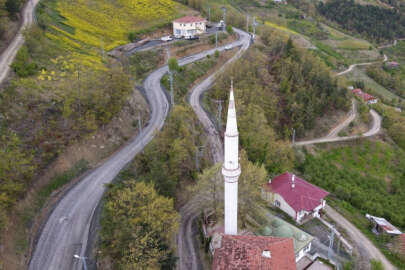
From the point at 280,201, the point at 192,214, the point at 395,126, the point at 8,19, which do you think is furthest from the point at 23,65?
the point at 395,126

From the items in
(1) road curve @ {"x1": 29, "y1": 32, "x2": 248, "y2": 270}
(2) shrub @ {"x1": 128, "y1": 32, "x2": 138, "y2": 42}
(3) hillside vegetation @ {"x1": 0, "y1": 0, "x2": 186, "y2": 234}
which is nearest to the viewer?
(1) road curve @ {"x1": 29, "y1": 32, "x2": 248, "y2": 270}

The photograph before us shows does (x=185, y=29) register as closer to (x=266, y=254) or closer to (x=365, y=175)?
(x=365, y=175)

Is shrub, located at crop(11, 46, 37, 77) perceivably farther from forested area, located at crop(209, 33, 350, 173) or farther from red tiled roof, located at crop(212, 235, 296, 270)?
red tiled roof, located at crop(212, 235, 296, 270)

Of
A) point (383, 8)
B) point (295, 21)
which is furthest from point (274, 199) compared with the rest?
point (383, 8)

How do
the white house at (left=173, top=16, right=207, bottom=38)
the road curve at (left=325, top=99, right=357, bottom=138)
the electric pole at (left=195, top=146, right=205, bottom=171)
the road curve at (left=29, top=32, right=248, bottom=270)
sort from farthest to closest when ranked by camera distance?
the white house at (left=173, top=16, right=207, bottom=38)
the road curve at (left=325, top=99, right=357, bottom=138)
the electric pole at (left=195, top=146, right=205, bottom=171)
the road curve at (left=29, top=32, right=248, bottom=270)

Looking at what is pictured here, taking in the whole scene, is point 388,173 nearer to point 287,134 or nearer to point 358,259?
point 287,134

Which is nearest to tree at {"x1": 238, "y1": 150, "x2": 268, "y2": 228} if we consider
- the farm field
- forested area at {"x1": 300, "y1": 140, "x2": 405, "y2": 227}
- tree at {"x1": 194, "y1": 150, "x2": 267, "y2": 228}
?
tree at {"x1": 194, "y1": 150, "x2": 267, "y2": 228}
